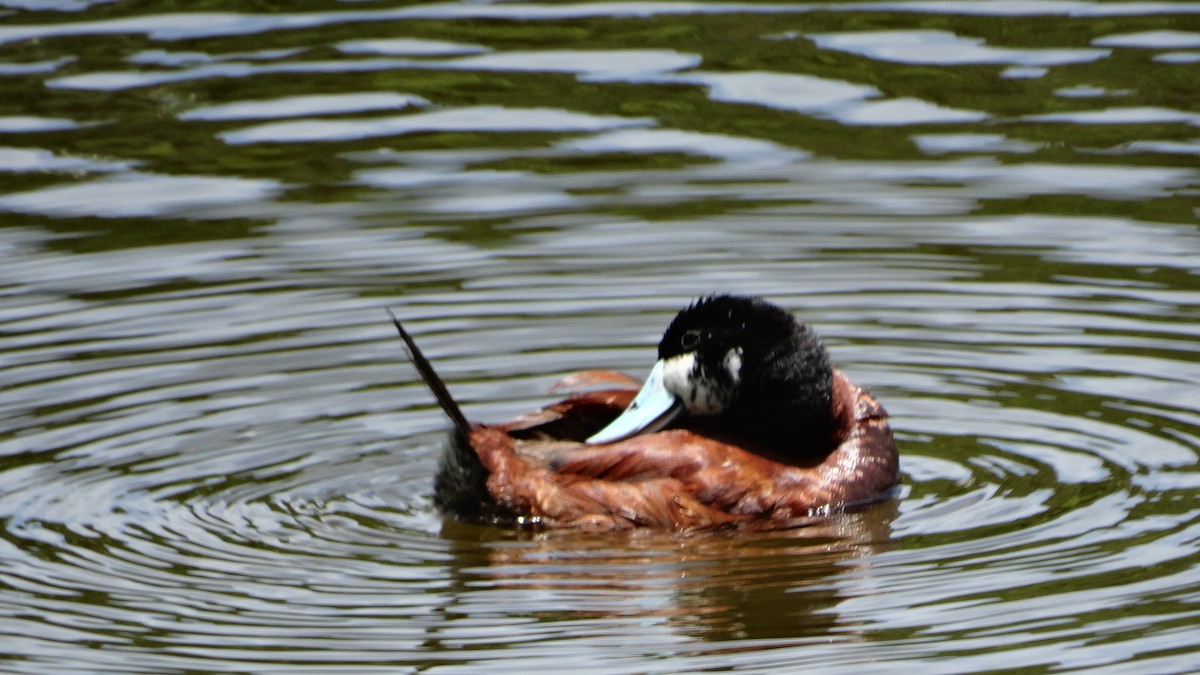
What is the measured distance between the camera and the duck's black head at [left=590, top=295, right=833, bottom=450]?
707cm

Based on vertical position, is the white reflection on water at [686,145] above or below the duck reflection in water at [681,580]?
above

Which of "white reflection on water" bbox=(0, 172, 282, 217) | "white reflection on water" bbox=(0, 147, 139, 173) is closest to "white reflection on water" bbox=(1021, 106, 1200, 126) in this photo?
"white reflection on water" bbox=(0, 172, 282, 217)

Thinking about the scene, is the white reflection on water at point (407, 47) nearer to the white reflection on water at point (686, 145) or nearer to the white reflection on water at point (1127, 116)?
the white reflection on water at point (686, 145)

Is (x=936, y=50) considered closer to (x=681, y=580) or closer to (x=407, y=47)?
(x=407, y=47)

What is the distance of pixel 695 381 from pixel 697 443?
30 cm

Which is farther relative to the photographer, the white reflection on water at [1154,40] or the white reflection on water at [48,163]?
the white reflection on water at [1154,40]

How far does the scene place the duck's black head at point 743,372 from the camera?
7.07 m

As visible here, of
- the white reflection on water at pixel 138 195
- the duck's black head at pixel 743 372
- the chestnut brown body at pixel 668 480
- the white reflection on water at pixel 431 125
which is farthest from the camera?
the white reflection on water at pixel 431 125

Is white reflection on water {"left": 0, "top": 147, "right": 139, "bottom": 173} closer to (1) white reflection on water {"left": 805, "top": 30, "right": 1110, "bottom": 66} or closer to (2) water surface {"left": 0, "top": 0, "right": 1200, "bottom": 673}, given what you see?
(2) water surface {"left": 0, "top": 0, "right": 1200, "bottom": 673}

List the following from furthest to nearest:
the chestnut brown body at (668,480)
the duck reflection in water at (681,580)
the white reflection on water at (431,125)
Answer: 1. the white reflection on water at (431,125)
2. the chestnut brown body at (668,480)
3. the duck reflection in water at (681,580)

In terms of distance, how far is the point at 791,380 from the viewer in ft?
23.2

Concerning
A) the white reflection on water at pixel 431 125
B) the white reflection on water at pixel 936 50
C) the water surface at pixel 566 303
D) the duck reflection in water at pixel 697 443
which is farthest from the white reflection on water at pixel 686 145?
the duck reflection in water at pixel 697 443

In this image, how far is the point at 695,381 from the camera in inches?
281

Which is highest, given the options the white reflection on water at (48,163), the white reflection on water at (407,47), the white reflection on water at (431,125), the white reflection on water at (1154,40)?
the white reflection on water at (1154,40)
